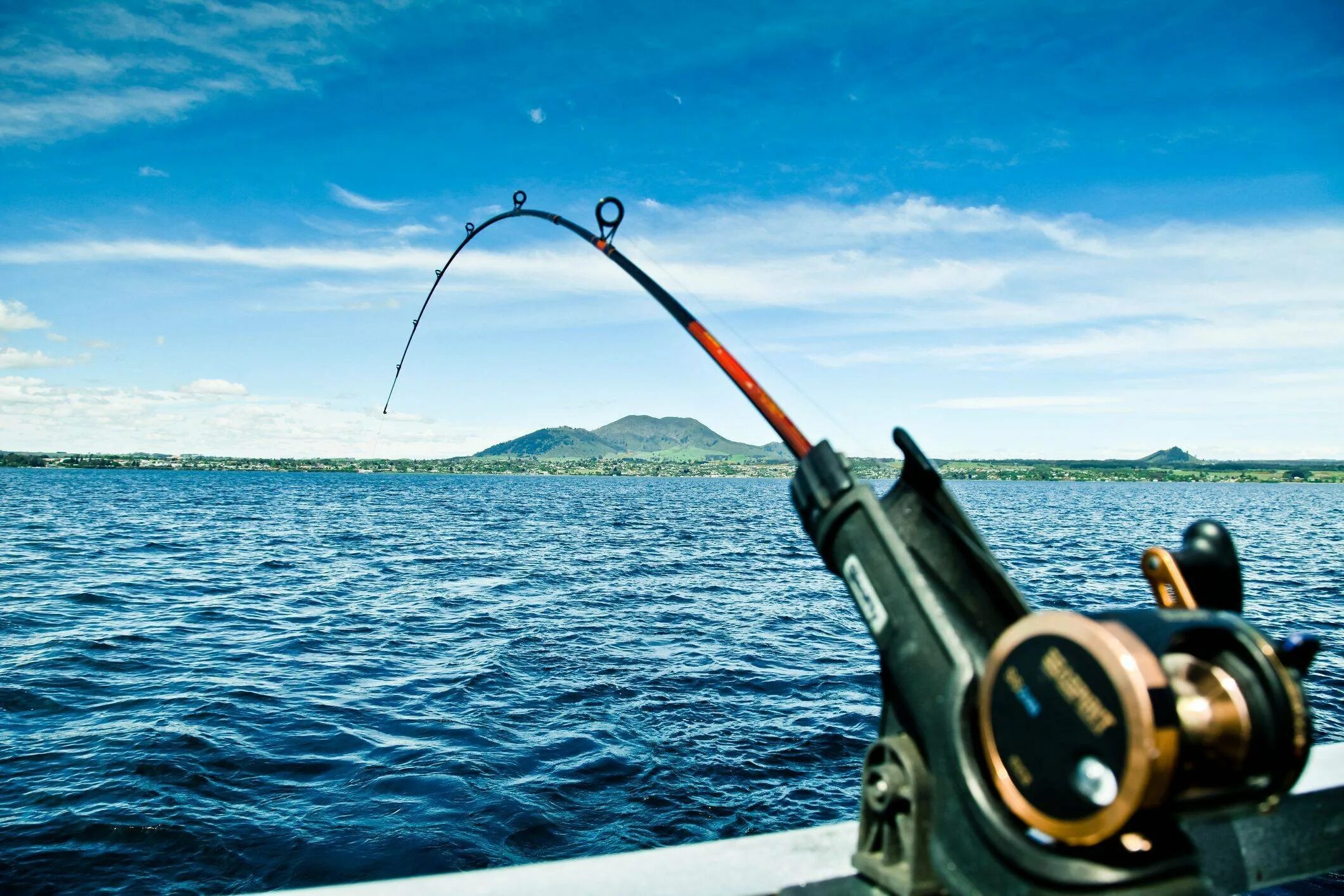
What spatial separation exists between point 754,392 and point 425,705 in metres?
9.75

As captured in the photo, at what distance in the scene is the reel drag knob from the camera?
126 cm

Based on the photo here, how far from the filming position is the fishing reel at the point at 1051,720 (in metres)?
1.32

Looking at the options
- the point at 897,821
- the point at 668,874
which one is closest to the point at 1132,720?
the point at 897,821

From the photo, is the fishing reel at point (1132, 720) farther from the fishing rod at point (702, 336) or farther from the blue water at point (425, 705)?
the blue water at point (425, 705)

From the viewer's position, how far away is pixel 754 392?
274 centimetres

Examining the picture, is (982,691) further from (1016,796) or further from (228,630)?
(228,630)

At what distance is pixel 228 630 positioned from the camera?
15.9 metres

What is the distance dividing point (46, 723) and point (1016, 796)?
12419 mm

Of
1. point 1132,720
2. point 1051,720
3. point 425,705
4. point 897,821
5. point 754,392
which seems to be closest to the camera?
point 1132,720

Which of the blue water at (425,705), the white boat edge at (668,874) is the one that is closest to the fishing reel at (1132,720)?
the white boat edge at (668,874)

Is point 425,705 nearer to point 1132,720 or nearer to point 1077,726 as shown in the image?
point 1077,726

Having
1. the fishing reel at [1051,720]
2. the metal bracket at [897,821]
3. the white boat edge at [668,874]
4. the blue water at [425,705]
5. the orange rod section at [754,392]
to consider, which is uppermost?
the orange rod section at [754,392]

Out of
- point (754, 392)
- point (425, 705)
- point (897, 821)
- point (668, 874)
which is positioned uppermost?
point (754, 392)

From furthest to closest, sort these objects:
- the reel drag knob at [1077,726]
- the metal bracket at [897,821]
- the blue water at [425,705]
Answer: the blue water at [425,705], the metal bracket at [897,821], the reel drag knob at [1077,726]
